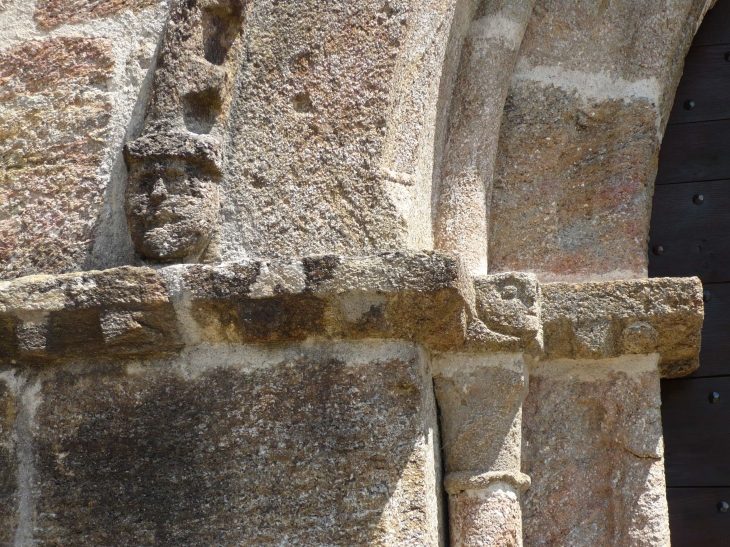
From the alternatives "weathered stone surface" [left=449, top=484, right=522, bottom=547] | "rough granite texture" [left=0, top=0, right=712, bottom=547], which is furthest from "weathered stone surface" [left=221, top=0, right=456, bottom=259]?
"weathered stone surface" [left=449, top=484, right=522, bottom=547]

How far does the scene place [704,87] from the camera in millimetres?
1978

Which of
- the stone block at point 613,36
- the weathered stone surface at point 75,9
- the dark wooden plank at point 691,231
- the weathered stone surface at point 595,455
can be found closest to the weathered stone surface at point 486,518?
the weathered stone surface at point 595,455

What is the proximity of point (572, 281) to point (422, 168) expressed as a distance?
403mm

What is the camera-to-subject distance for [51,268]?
1559 mm

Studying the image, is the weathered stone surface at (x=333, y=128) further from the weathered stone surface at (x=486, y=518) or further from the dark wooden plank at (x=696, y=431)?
the dark wooden plank at (x=696, y=431)

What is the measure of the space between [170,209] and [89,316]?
23cm

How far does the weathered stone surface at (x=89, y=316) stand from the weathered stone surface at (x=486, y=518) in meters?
0.57

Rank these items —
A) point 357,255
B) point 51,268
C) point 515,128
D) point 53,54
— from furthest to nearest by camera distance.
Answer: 1. point 515,128
2. point 53,54
3. point 51,268
4. point 357,255

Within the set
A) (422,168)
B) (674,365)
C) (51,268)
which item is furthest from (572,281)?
(51,268)

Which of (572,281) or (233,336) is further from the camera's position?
(572,281)

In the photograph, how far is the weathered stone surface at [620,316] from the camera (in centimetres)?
157

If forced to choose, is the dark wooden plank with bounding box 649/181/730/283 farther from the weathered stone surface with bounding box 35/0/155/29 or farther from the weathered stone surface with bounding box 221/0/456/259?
the weathered stone surface with bounding box 35/0/155/29

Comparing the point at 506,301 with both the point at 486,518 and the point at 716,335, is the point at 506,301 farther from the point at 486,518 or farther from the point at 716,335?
the point at 716,335

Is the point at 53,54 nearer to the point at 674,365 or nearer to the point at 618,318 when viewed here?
the point at 618,318
